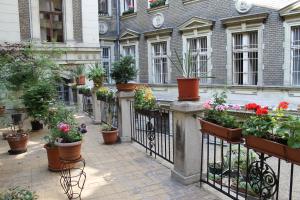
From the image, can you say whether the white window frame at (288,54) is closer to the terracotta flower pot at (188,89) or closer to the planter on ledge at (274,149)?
the terracotta flower pot at (188,89)

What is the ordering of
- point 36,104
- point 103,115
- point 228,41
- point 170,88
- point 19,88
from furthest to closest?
point 170,88
point 228,41
point 103,115
point 19,88
point 36,104

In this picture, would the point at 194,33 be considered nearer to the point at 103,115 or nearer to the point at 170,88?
the point at 170,88

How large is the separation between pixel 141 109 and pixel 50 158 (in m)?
1.93

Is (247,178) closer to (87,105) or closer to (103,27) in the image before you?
(87,105)

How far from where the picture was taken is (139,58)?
57.2 feet

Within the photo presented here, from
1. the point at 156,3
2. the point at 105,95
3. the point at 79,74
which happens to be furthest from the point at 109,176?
the point at 156,3

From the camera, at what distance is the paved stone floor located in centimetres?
423

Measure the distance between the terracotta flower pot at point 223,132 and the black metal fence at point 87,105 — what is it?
8.08m

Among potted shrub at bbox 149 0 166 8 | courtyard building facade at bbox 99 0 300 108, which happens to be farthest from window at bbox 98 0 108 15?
potted shrub at bbox 149 0 166 8

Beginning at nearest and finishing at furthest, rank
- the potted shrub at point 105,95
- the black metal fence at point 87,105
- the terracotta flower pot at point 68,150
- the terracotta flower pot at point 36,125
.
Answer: the terracotta flower pot at point 68,150 → the potted shrub at point 105,95 → the terracotta flower pot at point 36,125 → the black metal fence at point 87,105

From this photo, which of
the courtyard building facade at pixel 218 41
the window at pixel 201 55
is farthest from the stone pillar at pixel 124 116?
the window at pixel 201 55

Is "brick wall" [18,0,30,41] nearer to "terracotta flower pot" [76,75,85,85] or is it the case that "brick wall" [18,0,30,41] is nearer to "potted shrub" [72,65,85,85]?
"potted shrub" [72,65,85,85]

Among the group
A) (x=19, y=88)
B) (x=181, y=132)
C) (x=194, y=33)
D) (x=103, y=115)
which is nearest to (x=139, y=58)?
(x=194, y=33)

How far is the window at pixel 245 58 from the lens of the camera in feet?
38.9
